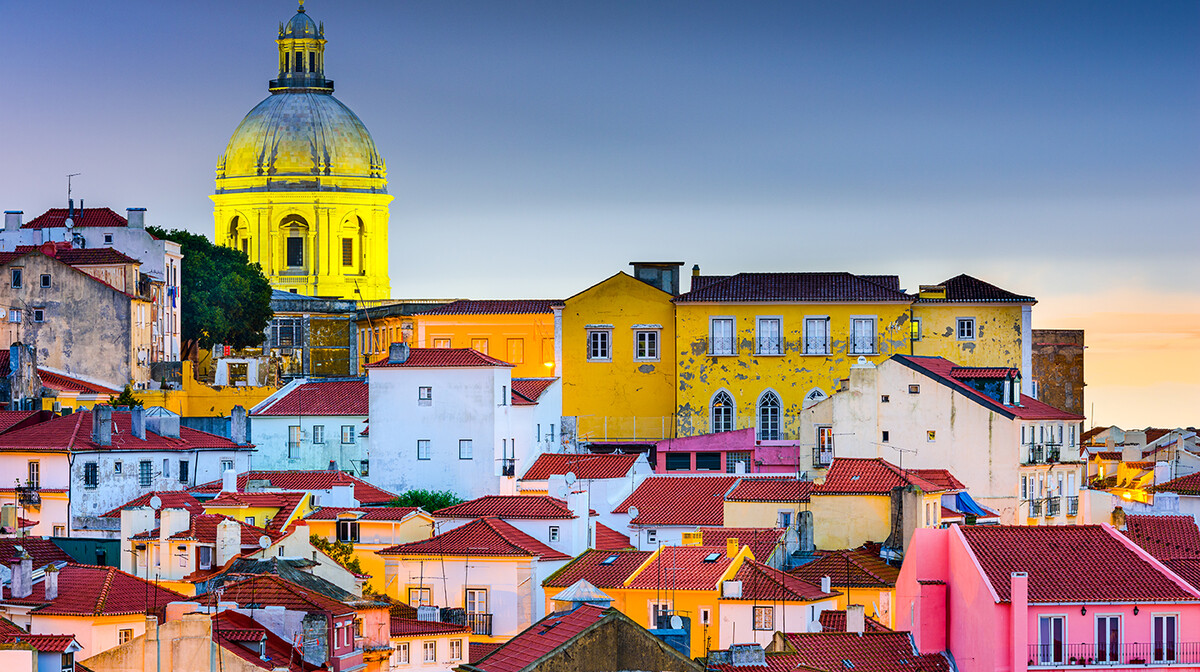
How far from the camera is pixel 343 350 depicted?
96.1 m

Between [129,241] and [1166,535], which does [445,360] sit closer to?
Answer: [129,241]

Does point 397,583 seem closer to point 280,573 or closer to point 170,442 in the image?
point 280,573

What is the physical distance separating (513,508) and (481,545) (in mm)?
4007

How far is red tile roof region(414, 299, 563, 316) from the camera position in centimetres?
7869

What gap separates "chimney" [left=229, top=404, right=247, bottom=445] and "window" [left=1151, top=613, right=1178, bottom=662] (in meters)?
36.7

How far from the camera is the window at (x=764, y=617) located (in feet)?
151

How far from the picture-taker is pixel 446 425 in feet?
217

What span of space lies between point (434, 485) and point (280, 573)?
18.6 metres

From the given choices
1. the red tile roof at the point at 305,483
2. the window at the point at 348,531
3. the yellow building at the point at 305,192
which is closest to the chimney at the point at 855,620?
the window at the point at 348,531

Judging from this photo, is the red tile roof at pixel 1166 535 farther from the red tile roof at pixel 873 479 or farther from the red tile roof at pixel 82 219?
the red tile roof at pixel 82 219

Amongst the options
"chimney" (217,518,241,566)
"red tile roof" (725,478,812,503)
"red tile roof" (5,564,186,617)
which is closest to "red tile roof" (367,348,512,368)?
"red tile roof" (725,478,812,503)

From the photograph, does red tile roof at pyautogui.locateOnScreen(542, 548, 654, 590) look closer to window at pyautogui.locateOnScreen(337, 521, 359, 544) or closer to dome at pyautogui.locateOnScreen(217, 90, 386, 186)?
window at pyautogui.locateOnScreen(337, 521, 359, 544)

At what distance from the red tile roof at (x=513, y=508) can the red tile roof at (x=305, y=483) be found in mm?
3881

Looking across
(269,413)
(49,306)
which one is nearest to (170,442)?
(269,413)
